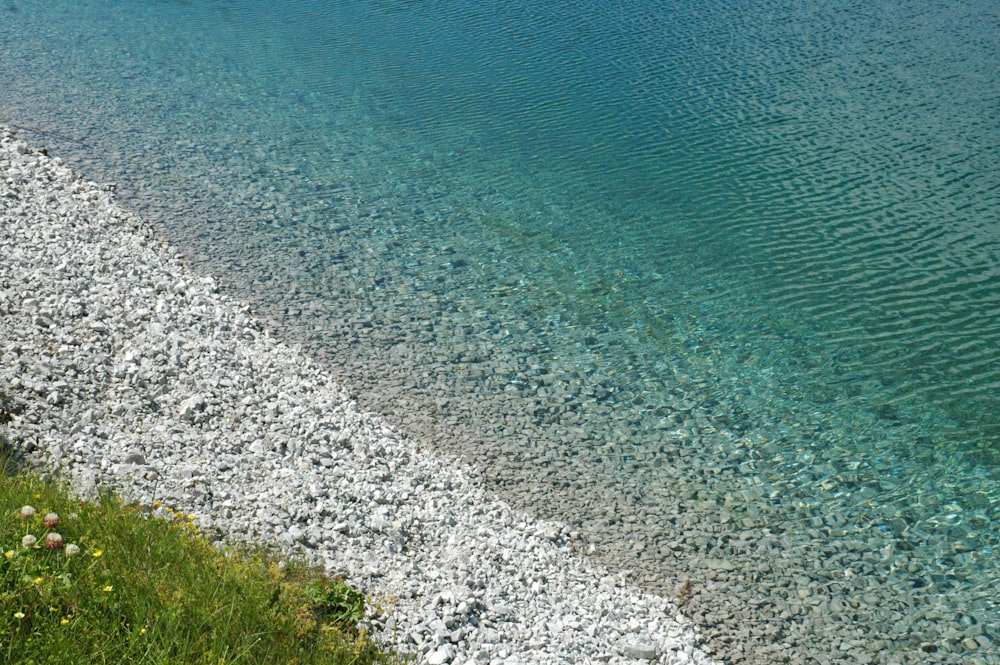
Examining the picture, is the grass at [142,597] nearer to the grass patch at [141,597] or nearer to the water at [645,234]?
the grass patch at [141,597]

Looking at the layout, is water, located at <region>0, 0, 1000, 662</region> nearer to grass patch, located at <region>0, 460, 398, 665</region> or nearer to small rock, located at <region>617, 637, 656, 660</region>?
small rock, located at <region>617, 637, 656, 660</region>

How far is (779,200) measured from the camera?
1337 cm

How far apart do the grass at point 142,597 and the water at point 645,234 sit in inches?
113

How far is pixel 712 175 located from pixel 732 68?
17.4 feet

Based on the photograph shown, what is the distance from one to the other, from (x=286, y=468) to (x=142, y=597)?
2.61 m

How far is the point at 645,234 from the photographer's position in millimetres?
12547

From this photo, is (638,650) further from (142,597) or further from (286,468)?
(142,597)

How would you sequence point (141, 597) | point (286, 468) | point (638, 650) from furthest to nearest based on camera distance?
1. point (286, 468)
2. point (638, 650)
3. point (141, 597)

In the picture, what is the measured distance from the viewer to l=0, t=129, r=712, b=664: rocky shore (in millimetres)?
6172

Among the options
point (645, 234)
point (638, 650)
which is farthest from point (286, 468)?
point (645, 234)

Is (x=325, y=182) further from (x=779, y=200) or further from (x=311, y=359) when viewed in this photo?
(x=779, y=200)

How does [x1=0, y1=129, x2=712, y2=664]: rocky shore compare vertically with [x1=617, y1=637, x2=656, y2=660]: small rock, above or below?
above

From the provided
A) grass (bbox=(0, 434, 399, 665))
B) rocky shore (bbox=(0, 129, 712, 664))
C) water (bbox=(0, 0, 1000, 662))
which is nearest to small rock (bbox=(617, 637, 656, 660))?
rocky shore (bbox=(0, 129, 712, 664))

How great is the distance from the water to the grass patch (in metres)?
2.90
